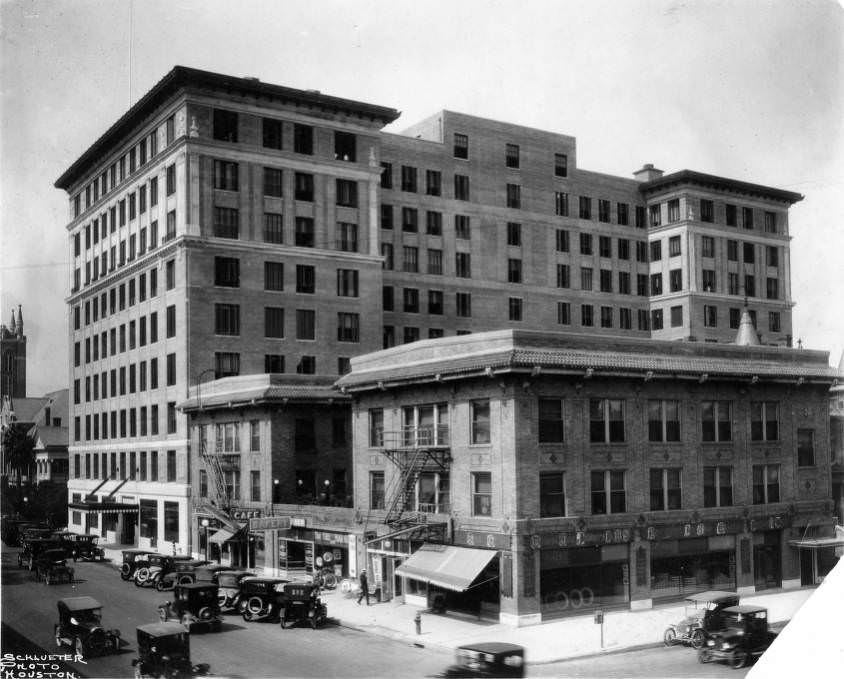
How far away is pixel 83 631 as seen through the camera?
106 ft

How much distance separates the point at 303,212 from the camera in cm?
6875

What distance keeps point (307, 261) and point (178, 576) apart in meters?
30.8

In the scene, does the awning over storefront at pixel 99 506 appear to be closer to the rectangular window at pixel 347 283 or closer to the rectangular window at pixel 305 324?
the rectangular window at pixel 305 324

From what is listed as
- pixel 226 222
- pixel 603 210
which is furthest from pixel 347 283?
pixel 603 210

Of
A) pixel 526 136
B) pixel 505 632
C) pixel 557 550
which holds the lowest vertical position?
pixel 505 632

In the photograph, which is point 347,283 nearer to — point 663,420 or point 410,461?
point 410,461

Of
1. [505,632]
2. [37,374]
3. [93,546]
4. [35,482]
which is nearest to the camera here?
[505,632]

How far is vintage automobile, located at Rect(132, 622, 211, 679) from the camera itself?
96.1 feet

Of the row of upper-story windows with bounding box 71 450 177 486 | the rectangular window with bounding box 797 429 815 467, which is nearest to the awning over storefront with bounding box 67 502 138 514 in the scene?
the row of upper-story windows with bounding box 71 450 177 486

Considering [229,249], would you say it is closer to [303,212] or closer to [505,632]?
[303,212]

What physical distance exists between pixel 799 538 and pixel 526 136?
44.0 m

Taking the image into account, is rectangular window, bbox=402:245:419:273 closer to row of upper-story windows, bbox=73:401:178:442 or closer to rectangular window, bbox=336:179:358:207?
rectangular window, bbox=336:179:358:207

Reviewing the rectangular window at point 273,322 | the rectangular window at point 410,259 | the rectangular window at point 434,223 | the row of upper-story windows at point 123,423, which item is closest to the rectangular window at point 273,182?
the rectangular window at point 273,322

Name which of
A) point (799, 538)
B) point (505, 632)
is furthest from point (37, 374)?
point (799, 538)
